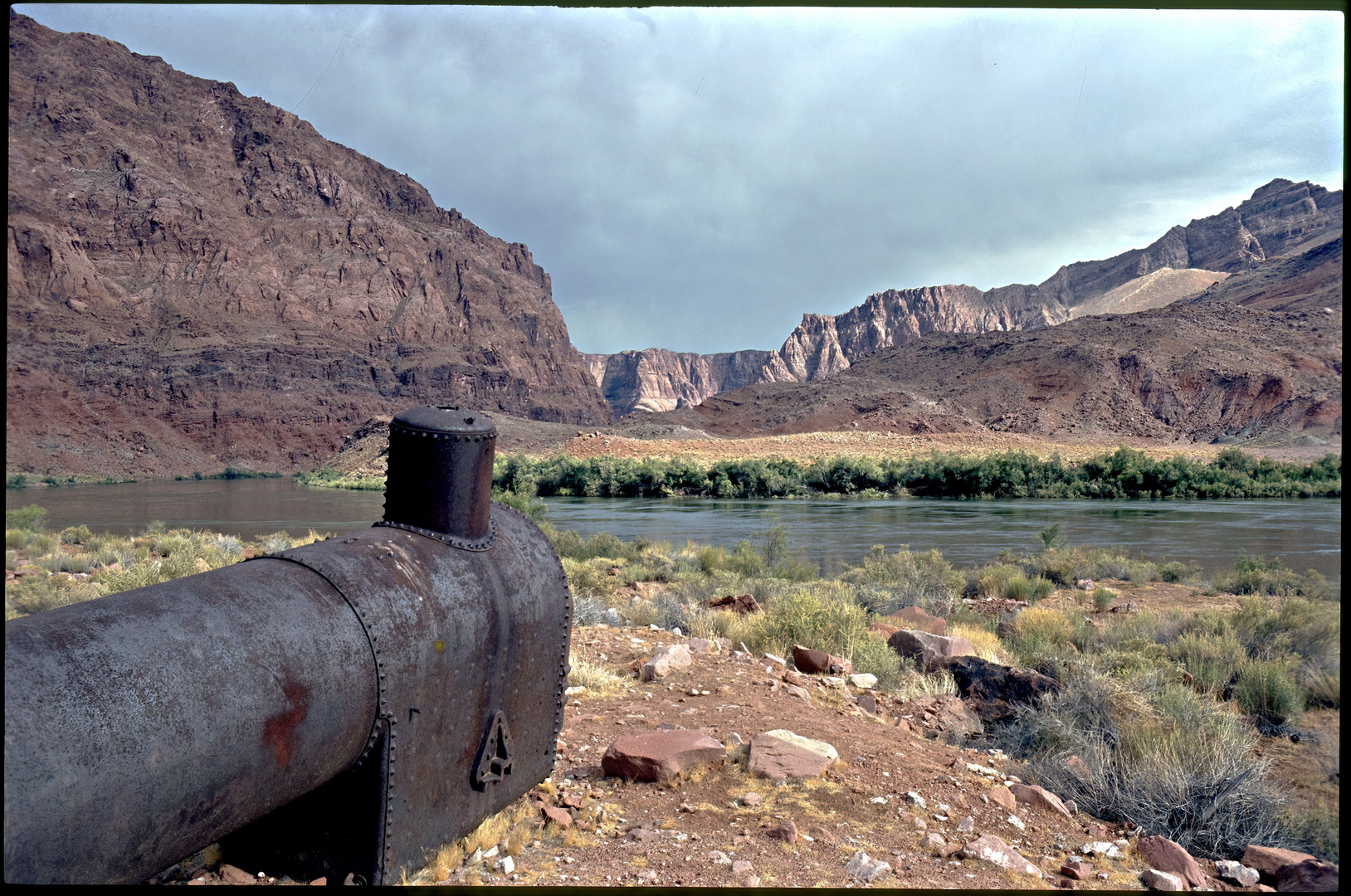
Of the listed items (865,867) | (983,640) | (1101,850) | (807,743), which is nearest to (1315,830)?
(1101,850)

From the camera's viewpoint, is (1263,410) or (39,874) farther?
(1263,410)

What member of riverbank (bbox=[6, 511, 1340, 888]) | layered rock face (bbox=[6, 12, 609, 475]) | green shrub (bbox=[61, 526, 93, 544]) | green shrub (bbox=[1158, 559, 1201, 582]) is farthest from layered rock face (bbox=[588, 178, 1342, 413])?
green shrub (bbox=[61, 526, 93, 544])

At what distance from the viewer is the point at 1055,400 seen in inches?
2899

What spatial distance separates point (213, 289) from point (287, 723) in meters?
120

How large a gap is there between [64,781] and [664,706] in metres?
4.53

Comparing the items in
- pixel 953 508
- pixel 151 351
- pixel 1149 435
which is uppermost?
pixel 151 351

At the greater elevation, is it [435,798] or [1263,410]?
[1263,410]

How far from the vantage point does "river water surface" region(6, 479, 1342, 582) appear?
20219mm

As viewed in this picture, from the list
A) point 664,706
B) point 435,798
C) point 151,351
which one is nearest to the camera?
point 435,798

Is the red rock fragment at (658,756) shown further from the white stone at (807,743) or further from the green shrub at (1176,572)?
the green shrub at (1176,572)

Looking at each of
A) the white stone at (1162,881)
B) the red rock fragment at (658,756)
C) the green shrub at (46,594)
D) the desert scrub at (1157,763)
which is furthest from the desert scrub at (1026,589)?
the green shrub at (46,594)

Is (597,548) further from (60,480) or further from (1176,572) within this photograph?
(60,480)

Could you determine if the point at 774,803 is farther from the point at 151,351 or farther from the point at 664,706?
the point at 151,351

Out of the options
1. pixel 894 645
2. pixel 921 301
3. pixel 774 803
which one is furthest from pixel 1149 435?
pixel 921 301
